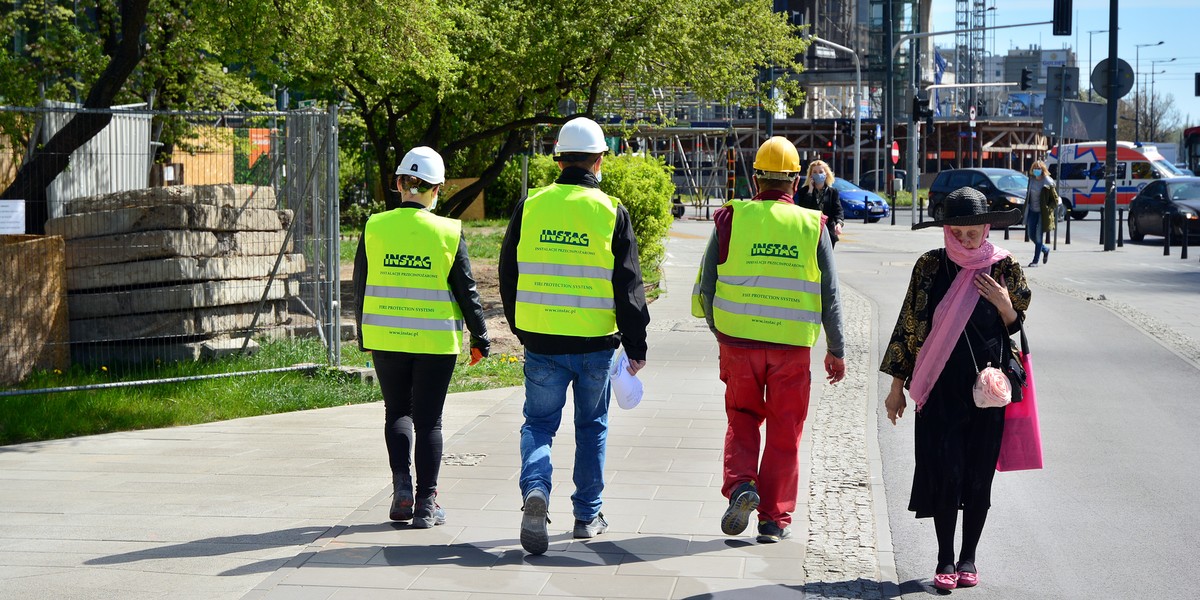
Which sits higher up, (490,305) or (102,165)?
(102,165)

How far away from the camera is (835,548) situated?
5801mm

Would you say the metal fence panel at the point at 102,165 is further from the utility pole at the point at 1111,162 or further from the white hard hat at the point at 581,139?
the utility pole at the point at 1111,162

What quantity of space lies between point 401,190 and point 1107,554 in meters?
3.63

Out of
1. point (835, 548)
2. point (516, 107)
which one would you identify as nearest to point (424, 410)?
point (835, 548)

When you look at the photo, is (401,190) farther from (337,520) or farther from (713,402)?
(713,402)

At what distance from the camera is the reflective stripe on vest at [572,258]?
5.76 metres

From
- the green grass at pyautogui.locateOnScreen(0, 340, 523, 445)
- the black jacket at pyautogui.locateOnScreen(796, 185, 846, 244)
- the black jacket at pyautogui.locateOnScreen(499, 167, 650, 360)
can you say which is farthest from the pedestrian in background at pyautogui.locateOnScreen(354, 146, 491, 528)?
the black jacket at pyautogui.locateOnScreen(796, 185, 846, 244)

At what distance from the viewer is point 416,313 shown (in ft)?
20.3

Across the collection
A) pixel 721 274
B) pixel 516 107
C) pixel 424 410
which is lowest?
pixel 424 410

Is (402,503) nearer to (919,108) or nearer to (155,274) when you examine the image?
(155,274)

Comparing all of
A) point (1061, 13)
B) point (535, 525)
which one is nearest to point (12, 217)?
point (535, 525)

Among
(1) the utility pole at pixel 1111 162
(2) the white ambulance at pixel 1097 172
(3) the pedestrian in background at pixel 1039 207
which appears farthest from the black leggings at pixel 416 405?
(2) the white ambulance at pixel 1097 172

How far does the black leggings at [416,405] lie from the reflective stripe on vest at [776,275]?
55.0 inches

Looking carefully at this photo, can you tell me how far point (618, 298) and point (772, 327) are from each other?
69 cm
